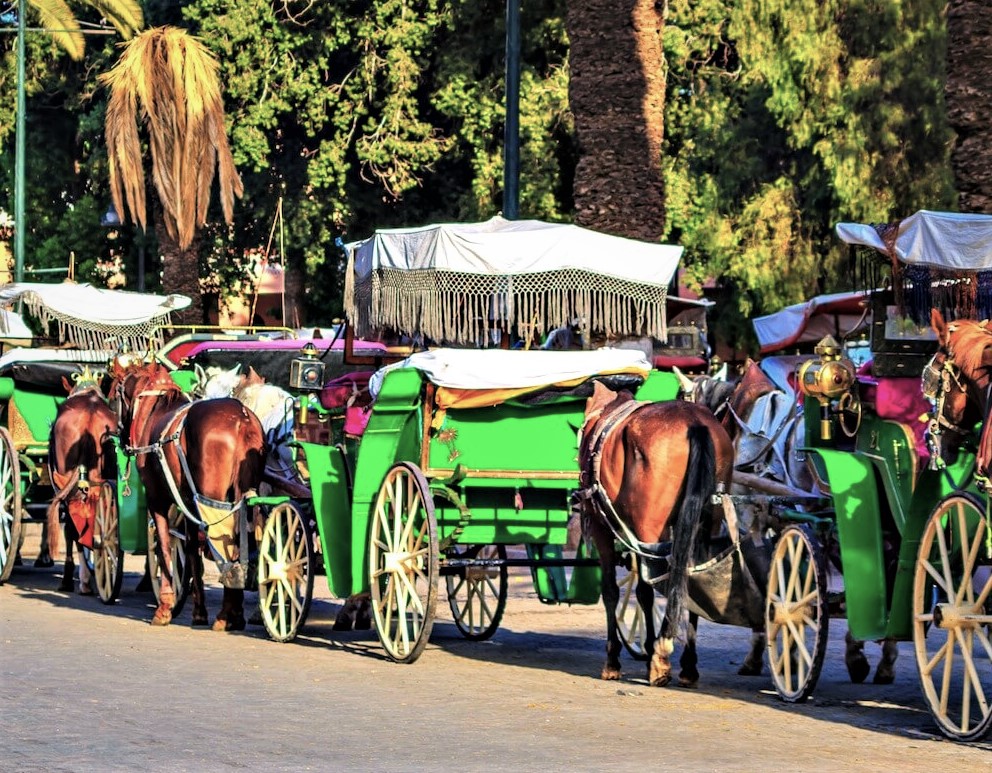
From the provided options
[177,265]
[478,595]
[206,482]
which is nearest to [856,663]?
[478,595]

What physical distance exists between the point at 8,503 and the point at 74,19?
58.8 ft

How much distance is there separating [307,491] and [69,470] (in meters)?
3.38

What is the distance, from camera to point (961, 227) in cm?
953

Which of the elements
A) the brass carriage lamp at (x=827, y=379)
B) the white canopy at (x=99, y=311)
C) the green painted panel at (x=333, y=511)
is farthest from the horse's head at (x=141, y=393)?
the brass carriage lamp at (x=827, y=379)

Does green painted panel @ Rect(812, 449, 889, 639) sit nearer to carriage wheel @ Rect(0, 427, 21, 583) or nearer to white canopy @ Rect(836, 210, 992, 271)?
white canopy @ Rect(836, 210, 992, 271)

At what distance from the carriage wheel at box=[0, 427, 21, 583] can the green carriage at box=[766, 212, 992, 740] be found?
806 centimetres

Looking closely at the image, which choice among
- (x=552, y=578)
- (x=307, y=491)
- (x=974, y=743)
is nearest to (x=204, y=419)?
(x=307, y=491)

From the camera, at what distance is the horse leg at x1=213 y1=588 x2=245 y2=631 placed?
43.3 feet

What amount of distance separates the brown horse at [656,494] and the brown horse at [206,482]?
3.09 metres

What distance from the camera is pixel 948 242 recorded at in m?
9.49

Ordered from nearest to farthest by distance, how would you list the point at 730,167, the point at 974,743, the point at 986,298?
the point at 974,743 → the point at 986,298 → the point at 730,167

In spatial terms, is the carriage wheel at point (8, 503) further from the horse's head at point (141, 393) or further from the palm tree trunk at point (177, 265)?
the palm tree trunk at point (177, 265)

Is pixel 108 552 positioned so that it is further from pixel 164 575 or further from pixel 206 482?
pixel 206 482

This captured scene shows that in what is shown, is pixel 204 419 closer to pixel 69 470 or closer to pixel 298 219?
pixel 69 470
